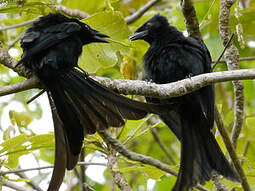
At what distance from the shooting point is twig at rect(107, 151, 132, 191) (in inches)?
137

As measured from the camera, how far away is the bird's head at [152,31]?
455 centimetres

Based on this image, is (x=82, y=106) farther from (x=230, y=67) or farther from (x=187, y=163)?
(x=230, y=67)

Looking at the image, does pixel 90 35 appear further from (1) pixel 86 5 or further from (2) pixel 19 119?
A: (2) pixel 19 119

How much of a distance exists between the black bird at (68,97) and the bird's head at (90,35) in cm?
23

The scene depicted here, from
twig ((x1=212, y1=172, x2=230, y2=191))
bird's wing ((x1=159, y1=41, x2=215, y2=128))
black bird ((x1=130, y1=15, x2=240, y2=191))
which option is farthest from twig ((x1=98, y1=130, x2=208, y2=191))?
bird's wing ((x1=159, y1=41, x2=215, y2=128))

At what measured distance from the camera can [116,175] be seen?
3.53 metres

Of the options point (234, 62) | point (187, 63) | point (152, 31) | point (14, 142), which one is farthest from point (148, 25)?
point (14, 142)

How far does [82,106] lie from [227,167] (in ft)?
4.34

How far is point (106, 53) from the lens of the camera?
4312 millimetres

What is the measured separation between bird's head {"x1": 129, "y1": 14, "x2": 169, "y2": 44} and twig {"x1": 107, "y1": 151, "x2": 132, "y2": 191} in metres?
1.30

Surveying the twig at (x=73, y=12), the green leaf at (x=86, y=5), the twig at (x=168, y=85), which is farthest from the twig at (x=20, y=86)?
the green leaf at (x=86, y=5)

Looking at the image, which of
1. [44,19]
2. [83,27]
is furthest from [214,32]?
[44,19]

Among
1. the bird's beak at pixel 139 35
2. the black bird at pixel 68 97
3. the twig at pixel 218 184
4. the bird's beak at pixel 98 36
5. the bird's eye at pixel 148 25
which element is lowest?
the twig at pixel 218 184

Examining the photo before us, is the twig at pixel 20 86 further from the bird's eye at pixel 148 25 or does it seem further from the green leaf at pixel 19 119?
the bird's eye at pixel 148 25
